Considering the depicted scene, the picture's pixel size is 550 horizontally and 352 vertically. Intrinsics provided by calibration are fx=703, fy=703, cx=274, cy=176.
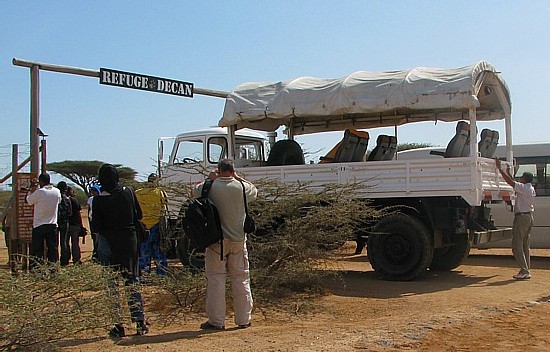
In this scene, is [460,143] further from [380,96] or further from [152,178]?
[152,178]

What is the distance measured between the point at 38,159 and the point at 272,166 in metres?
4.95

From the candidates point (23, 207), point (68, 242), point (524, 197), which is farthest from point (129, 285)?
point (68, 242)

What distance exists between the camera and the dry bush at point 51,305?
5555mm

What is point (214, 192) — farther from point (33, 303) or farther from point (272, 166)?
point (272, 166)

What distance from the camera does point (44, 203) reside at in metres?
10.6

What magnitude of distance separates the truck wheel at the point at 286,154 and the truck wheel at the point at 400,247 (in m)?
2.05

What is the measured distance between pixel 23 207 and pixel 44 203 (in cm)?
243

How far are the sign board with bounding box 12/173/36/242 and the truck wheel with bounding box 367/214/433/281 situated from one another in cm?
616

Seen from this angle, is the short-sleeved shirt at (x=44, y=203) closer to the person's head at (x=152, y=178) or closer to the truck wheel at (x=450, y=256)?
the person's head at (x=152, y=178)

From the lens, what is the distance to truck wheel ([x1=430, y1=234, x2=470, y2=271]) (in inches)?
480

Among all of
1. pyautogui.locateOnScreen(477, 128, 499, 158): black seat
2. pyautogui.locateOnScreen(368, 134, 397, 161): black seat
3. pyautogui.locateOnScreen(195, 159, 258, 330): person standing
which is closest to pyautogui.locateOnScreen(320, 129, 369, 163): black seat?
pyautogui.locateOnScreen(368, 134, 397, 161): black seat

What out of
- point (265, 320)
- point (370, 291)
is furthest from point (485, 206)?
point (265, 320)

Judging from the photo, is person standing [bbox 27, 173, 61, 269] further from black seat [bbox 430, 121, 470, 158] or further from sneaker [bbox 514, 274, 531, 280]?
sneaker [bbox 514, 274, 531, 280]

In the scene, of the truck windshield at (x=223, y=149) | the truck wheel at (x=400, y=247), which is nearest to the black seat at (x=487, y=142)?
the truck wheel at (x=400, y=247)
